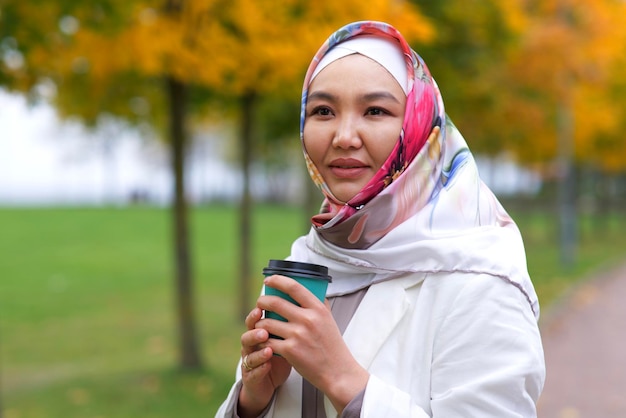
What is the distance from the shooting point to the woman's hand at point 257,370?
1.65 m

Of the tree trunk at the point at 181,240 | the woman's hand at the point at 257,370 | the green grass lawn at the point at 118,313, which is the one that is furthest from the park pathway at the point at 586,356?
the woman's hand at the point at 257,370

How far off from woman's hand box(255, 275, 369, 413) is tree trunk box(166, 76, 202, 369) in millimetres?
5392

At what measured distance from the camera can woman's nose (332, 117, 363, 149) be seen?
1757 mm

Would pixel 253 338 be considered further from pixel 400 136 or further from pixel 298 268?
pixel 400 136

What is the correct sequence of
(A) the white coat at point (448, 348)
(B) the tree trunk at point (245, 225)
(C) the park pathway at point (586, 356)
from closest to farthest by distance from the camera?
(A) the white coat at point (448, 348)
(C) the park pathway at point (586, 356)
(B) the tree trunk at point (245, 225)

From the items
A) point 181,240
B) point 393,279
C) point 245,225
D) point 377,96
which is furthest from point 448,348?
point 245,225

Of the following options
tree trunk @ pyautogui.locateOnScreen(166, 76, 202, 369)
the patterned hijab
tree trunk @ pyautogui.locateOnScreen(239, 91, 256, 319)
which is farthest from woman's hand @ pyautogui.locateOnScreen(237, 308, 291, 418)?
tree trunk @ pyautogui.locateOnScreen(239, 91, 256, 319)

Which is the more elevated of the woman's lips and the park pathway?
the woman's lips

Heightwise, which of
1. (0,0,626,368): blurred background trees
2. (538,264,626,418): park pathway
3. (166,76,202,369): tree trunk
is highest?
(0,0,626,368): blurred background trees

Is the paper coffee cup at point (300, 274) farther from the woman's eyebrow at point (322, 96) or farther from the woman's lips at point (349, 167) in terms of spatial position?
the woman's eyebrow at point (322, 96)

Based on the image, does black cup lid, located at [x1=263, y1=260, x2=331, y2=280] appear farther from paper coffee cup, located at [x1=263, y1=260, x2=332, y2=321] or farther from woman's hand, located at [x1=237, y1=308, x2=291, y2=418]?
woman's hand, located at [x1=237, y1=308, x2=291, y2=418]

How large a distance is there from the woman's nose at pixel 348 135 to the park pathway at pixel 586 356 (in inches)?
204

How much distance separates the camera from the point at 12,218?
3070 cm

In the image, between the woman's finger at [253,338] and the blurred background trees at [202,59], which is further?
the blurred background trees at [202,59]
